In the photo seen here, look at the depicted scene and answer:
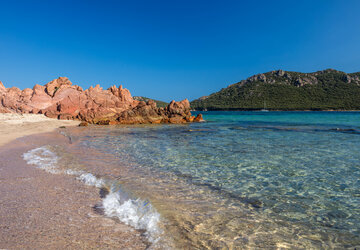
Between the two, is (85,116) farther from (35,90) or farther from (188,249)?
(188,249)

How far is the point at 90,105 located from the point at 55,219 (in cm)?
3792

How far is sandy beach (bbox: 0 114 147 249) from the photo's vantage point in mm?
2918

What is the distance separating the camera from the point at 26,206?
411 centimetres

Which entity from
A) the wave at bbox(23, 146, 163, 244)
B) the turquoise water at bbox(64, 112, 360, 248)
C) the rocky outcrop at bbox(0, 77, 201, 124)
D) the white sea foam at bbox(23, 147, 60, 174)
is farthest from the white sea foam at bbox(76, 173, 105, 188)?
the rocky outcrop at bbox(0, 77, 201, 124)

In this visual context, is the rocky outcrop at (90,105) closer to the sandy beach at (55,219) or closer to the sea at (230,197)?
the sea at (230,197)

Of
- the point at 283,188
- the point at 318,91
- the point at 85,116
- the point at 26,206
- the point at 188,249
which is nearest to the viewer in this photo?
the point at 188,249

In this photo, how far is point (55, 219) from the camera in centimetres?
361

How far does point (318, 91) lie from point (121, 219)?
125m

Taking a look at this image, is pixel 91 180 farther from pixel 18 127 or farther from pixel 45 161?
pixel 18 127

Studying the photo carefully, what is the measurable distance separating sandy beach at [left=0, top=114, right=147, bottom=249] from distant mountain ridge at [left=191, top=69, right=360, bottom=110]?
107 metres

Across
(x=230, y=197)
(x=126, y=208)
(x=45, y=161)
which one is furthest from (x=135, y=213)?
(x=45, y=161)

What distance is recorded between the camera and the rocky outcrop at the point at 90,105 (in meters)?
35.1

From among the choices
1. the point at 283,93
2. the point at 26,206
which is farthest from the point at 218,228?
the point at 283,93

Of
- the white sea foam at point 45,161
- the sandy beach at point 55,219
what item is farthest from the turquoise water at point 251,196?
the white sea foam at point 45,161
